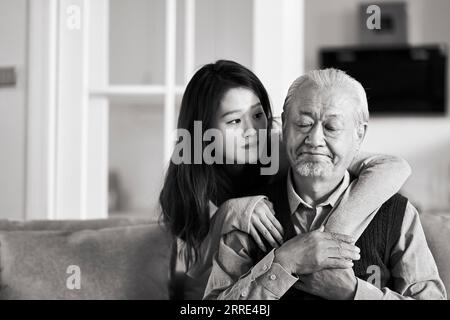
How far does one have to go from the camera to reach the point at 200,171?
1.05 metres

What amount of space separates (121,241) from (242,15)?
2.51 feet

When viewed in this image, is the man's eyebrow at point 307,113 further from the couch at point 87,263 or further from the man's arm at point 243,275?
the couch at point 87,263

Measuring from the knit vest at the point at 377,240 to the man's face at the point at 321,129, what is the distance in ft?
0.34

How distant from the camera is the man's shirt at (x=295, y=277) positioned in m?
0.88

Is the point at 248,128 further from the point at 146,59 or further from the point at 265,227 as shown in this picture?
the point at 146,59

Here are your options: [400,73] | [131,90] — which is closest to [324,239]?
[131,90]

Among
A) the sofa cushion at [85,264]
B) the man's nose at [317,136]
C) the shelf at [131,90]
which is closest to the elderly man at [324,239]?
the man's nose at [317,136]

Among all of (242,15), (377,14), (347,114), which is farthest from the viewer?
(242,15)

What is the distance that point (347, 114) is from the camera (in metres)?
0.87

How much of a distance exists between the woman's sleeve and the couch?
1.74ft

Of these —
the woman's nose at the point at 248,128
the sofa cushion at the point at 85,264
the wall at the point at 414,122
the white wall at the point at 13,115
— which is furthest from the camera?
the wall at the point at 414,122
